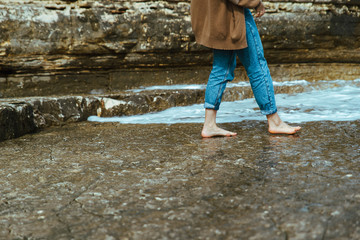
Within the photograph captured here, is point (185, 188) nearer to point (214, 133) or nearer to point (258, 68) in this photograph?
point (214, 133)

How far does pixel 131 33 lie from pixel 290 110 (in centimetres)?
179

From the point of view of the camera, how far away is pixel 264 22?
175 inches

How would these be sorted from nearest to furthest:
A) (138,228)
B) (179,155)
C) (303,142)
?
(138,228)
(179,155)
(303,142)

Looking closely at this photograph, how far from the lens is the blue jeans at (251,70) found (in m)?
2.37

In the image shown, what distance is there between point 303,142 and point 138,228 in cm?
133

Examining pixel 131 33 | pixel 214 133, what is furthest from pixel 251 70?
pixel 131 33

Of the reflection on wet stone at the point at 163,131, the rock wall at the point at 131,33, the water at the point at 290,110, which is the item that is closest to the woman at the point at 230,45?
the reflection on wet stone at the point at 163,131

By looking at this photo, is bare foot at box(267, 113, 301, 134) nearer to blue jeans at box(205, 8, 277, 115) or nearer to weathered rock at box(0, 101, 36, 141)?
blue jeans at box(205, 8, 277, 115)

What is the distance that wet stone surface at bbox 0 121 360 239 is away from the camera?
1117 millimetres

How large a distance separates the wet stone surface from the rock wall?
1.72m

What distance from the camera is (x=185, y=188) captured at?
145cm

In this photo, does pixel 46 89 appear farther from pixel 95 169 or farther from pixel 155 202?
pixel 155 202

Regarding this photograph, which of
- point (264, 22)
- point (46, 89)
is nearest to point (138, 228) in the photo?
point (46, 89)

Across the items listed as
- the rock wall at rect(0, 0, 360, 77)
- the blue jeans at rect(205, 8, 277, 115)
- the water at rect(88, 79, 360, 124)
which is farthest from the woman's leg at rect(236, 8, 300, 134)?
the rock wall at rect(0, 0, 360, 77)
